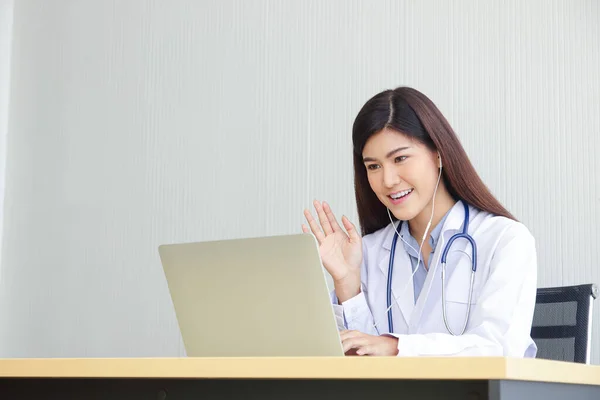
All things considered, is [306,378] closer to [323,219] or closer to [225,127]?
[323,219]

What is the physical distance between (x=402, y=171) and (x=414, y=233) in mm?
204

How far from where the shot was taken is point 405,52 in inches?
109

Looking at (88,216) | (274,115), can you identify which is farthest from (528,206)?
(88,216)

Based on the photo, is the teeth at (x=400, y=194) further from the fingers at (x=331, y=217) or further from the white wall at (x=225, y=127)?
the white wall at (x=225, y=127)

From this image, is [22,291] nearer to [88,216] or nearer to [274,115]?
[88,216]

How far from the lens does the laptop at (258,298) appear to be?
1.32 metres

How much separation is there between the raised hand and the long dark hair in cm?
19

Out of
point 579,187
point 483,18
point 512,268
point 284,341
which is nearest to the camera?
point 284,341

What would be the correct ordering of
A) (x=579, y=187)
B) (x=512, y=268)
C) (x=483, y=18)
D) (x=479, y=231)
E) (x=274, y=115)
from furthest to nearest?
1. (x=274, y=115)
2. (x=483, y=18)
3. (x=579, y=187)
4. (x=479, y=231)
5. (x=512, y=268)

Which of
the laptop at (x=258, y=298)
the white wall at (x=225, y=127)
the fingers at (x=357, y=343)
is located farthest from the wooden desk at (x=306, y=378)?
the white wall at (x=225, y=127)

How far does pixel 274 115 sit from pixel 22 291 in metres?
1.29

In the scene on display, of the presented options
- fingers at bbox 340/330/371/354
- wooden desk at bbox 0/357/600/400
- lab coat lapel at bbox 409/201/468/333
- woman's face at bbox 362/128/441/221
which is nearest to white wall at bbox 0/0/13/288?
woman's face at bbox 362/128/441/221

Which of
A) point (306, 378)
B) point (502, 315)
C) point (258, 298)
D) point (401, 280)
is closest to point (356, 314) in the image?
point (401, 280)

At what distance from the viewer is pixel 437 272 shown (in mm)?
1986
